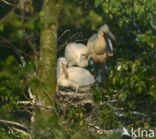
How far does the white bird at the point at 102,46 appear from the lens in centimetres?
668

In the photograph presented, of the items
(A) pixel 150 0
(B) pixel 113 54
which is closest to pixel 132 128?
(A) pixel 150 0

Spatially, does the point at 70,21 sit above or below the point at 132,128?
above

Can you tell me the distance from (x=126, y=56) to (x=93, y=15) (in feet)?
16.5

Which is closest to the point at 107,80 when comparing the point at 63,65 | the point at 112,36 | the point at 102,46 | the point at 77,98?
the point at 77,98

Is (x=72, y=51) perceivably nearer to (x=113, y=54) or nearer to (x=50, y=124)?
(x=113, y=54)

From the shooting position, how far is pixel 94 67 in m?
7.12

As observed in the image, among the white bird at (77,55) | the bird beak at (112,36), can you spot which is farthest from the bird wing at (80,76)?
the bird beak at (112,36)

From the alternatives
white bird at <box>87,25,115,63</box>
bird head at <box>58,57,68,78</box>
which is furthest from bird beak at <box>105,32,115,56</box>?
bird head at <box>58,57,68,78</box>

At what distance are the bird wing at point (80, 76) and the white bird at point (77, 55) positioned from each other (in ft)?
0.50

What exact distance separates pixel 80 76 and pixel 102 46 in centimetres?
57

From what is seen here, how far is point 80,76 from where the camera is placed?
645 centimetres

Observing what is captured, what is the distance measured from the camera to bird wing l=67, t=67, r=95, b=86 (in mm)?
6348

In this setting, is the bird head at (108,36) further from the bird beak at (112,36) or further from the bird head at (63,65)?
the bird head at (63,65)

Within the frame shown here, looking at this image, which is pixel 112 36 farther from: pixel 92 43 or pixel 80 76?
pixel 80 76
